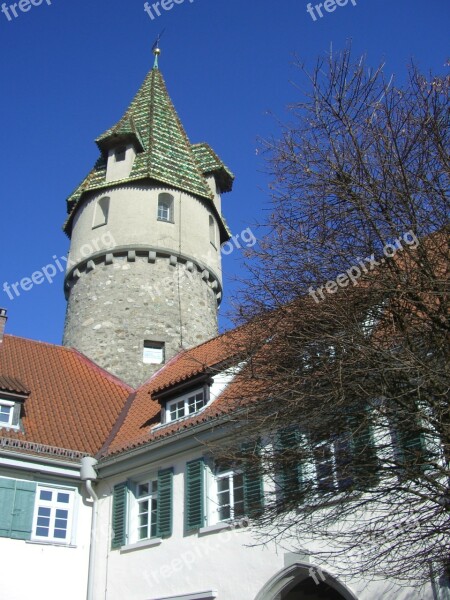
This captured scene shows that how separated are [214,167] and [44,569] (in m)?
15.9

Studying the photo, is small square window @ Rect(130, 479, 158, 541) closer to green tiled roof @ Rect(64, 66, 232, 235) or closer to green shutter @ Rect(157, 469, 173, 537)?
green shutter @ Rect(157, 469, 173, 537)

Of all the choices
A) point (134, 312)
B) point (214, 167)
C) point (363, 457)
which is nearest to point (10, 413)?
point (134, 312)

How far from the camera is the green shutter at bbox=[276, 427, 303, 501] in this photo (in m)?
8.15

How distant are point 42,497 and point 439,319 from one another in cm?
1039

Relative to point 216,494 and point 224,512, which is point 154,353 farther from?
point 224,512

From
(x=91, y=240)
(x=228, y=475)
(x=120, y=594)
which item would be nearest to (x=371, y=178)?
(x=228, y=475)

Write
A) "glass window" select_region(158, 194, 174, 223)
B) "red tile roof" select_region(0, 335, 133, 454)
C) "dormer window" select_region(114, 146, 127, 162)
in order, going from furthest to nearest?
"dormer window" select_region(114, 146, 127, 162), "glass window" select_region(158, 194, 174, 223), "red tile roof" select_region(0, 335, 133, 454)

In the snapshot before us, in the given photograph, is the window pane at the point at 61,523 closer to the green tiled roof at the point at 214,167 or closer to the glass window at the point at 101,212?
the glass window at the point at 101,212

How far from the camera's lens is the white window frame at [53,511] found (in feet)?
47.8

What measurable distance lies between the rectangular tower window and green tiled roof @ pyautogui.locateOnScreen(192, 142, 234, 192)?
7.58 metres

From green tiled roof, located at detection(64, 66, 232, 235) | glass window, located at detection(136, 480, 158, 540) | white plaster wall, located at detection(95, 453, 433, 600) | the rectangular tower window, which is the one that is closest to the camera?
white plaster wall, located at detection(95, 453, 433, 600)

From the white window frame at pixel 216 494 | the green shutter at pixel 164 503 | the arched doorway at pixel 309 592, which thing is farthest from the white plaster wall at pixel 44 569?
the arched doorway at pixel 309 592

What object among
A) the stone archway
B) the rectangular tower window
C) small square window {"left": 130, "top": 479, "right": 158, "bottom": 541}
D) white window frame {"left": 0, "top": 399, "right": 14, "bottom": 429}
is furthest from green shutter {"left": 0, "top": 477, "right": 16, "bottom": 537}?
the rectangular tower window

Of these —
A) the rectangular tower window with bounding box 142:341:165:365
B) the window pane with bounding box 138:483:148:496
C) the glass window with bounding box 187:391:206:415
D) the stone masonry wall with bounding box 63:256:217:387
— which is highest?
the stone masonry wall with bounding box 63:256:217:387
